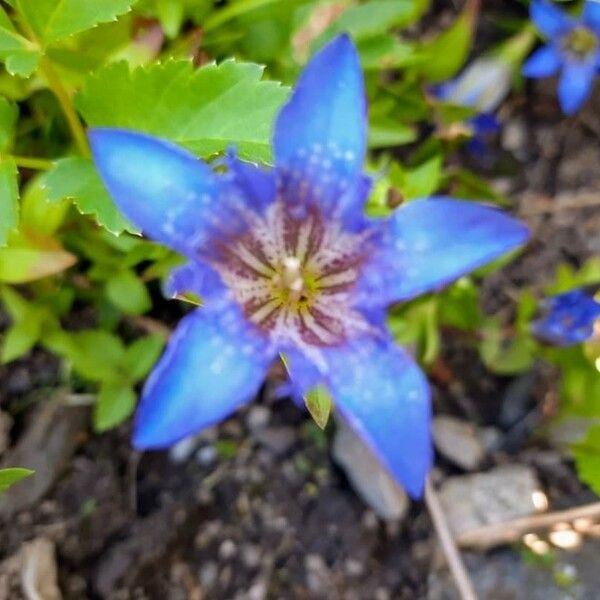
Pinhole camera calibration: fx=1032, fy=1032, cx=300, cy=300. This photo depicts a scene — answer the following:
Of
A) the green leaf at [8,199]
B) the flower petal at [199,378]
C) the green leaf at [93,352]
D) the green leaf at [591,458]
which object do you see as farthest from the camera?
the green leaf at [93,352]

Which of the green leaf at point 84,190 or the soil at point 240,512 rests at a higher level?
the green leaf at point 84,190

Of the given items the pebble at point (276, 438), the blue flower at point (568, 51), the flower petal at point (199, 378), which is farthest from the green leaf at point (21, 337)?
the blue flower at point (568, 51)

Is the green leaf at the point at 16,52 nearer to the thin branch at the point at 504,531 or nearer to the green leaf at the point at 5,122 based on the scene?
the green leaf at the point at 5,122

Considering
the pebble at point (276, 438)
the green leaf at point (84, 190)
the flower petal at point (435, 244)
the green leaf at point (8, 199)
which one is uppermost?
the green leaf at point (8, 199)

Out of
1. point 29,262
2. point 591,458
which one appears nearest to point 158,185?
point 29,262

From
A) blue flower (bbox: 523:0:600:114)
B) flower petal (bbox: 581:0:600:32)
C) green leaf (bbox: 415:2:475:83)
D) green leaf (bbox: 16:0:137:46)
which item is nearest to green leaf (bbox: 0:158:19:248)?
green leaf (bbox: 16:0:137:46)

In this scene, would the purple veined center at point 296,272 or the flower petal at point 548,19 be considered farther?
the flower petal at point 548,19

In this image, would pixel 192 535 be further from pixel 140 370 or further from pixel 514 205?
pixel 514 205

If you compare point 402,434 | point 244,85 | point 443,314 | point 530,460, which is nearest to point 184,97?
point 244,85
